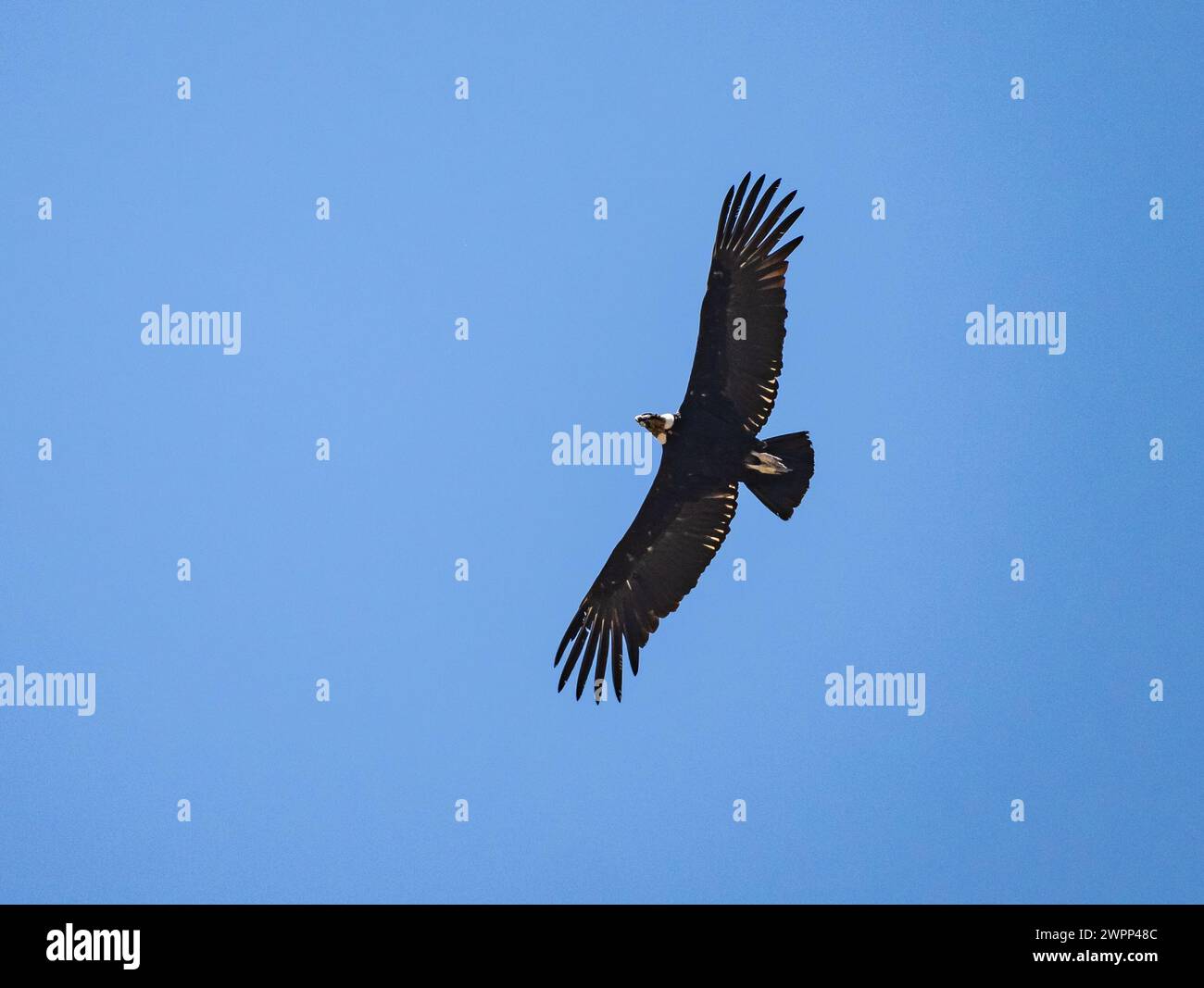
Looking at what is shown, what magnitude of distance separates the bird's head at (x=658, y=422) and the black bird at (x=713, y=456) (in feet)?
0.04

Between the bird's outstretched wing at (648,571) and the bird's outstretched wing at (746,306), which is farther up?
the bird's outstretched wing at (746,306)

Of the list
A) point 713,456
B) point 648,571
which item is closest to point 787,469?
point 713,456

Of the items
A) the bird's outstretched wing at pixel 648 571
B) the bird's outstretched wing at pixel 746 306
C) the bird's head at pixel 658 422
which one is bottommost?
the bird's outstretched wing at pixel 648 571

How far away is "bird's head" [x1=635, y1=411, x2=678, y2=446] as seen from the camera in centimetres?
1456

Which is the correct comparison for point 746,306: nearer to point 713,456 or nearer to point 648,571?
point 713,456

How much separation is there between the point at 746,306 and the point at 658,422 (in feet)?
3.97

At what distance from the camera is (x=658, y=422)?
47.8ft

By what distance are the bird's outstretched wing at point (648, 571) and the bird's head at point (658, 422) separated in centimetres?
28

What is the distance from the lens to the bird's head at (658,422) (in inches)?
573

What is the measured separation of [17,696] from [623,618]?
788 centimetres

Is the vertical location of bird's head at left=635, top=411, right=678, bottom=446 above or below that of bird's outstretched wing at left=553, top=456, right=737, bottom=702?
above

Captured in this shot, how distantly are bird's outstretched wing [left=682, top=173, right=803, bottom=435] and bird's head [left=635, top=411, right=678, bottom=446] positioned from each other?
0.30 m

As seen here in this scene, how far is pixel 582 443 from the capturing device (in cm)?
1809
